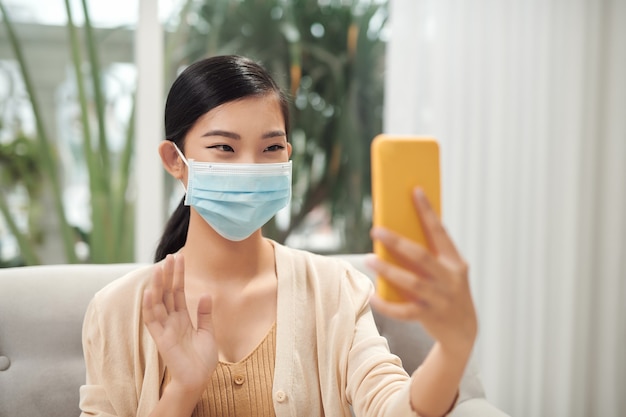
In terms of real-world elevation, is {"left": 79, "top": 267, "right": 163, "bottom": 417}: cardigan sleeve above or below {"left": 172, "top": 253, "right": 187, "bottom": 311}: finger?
below

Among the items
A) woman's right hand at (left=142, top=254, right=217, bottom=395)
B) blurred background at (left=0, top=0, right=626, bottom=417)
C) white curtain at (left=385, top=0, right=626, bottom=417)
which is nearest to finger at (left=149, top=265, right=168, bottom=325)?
woman's right hand at (left=142, top=254, right=217, bottom=395)

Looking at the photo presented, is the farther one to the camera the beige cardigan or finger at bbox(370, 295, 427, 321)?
the beige cardigan

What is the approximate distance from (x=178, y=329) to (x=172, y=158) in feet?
1.30

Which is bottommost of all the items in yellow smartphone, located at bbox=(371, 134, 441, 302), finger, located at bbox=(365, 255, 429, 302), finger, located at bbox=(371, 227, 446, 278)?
finger, located at bbox=(365, 255, 429, 302)

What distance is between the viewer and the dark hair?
4.37 feet

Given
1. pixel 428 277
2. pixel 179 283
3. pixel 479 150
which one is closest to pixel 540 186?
pixel 479 150

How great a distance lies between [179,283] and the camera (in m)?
1.20

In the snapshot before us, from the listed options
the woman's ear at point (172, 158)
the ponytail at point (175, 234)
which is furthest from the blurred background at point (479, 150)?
the woman's ear at point (172, 158)

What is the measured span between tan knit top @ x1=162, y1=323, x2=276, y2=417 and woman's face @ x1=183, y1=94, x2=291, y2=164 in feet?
1.38

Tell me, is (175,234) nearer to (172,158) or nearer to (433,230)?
(172,158)

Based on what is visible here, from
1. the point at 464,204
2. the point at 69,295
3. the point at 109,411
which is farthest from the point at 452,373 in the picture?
the point at 464,204

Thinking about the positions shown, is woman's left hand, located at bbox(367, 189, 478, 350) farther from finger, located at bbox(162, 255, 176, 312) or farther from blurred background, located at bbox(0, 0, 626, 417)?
blurred background, located at bbox(0, 0, 626, 417)

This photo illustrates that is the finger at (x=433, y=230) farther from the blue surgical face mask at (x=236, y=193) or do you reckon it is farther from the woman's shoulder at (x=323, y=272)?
the woman's shoulder at (x=323, y=272)

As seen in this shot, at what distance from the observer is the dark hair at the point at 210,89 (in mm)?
1333
